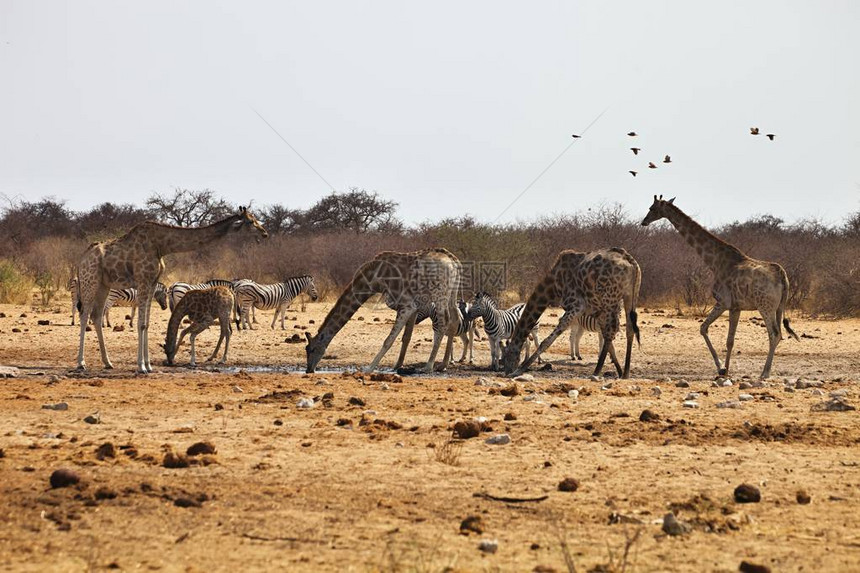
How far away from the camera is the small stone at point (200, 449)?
7.55 metres

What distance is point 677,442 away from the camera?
27.8 ft

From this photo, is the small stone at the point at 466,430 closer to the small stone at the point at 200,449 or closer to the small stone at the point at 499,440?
the small stone at the point at 499,440

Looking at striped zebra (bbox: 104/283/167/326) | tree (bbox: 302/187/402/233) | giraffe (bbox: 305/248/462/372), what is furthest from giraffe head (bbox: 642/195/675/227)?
tree (bbox: 302/187/402/233)

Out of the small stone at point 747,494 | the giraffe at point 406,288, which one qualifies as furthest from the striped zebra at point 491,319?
the small stone at point 747,494

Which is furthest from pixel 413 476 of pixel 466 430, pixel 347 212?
pixel 347 212

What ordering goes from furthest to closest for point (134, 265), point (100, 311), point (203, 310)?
point (203, 310), point (100, 311), point (134, 265)

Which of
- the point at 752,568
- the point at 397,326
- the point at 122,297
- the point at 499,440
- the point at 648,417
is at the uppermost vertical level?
the point at 122,297

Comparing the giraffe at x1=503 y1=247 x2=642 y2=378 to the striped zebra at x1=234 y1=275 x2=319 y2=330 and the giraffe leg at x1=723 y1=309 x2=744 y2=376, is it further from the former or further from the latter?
the striped zebra at x1=234 y1=275 x2=319 y2=330

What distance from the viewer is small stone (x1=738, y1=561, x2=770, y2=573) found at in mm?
5025

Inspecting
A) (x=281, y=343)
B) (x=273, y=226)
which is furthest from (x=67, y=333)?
(x=273, y=226)

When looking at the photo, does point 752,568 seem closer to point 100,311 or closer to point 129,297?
point 100,311

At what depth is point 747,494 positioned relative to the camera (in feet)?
21.3

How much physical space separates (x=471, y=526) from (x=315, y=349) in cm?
925

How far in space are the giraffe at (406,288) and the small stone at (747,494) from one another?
8673 millimetres
